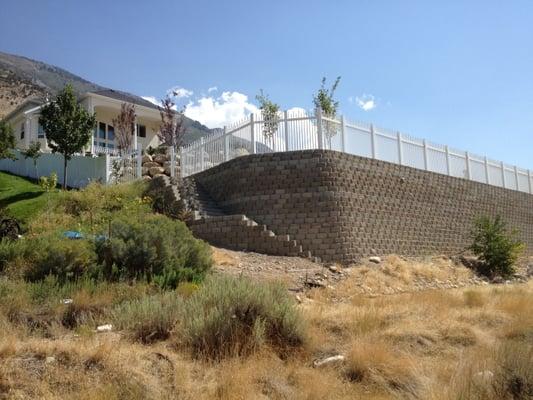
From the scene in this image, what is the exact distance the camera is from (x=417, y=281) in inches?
518

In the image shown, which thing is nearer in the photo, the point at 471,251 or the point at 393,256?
the point at 393,256

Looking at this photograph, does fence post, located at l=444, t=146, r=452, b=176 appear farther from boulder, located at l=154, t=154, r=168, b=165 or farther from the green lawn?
the green lawn

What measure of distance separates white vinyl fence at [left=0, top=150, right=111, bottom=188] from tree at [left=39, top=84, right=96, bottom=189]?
42 centimetres

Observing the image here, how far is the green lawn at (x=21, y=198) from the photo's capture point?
15.4 m

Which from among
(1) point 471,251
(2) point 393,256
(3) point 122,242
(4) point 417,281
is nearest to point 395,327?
(3) point 122,242

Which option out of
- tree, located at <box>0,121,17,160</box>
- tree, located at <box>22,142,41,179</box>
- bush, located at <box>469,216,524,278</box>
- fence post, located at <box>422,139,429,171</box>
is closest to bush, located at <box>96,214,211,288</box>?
bush, located at <box>469,216,524,278</box>

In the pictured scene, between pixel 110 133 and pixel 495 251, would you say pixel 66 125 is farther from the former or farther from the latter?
pixel 495 251

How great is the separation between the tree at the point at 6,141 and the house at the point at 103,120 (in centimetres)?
682

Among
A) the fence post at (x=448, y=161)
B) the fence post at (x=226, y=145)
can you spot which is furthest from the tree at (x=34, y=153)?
the fence post at (x=448, y=161)

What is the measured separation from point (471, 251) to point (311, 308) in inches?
448

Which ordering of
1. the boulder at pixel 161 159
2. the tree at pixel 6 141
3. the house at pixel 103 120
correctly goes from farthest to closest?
the house at pixel 103 120, the tree at pixel 6 141, the boulder at pixel 161 159

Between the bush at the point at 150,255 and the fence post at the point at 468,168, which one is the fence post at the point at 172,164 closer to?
the bush at the point at 150,255

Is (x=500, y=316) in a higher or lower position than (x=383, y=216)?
lower

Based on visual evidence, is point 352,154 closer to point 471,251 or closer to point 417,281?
point 417,281
